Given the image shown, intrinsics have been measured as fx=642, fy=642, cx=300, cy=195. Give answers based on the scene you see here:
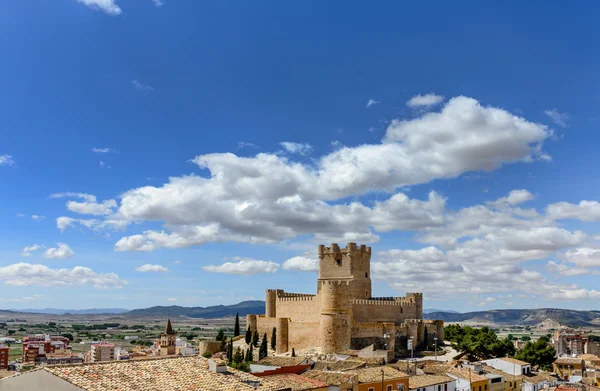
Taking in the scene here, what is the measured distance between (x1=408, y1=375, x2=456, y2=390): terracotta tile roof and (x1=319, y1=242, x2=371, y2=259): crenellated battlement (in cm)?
2890

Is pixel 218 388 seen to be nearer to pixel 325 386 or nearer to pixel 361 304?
pixel 325 386

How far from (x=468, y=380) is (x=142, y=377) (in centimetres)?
2584

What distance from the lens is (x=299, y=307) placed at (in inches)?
2655

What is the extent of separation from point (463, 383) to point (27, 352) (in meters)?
86.6

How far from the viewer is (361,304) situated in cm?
6569

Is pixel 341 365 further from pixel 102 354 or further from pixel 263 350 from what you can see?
pixel 102 354

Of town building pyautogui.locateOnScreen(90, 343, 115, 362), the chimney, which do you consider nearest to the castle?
the chimney

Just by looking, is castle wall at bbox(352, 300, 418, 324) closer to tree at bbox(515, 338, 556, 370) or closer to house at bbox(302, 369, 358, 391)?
tree at bbox(515, 338, 556, 370)

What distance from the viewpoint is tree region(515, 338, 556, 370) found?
63000 millimetres

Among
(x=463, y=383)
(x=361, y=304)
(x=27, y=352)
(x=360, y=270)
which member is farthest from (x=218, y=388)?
(x=27, y=352)

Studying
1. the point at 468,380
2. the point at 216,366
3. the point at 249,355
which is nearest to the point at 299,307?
the point at 249,355

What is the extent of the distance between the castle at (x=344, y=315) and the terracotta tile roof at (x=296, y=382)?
23.5 m

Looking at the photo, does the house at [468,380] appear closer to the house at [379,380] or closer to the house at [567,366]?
the house at [379,380]

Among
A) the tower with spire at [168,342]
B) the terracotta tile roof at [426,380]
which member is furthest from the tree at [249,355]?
the terracotta tile roof at [426,380]
